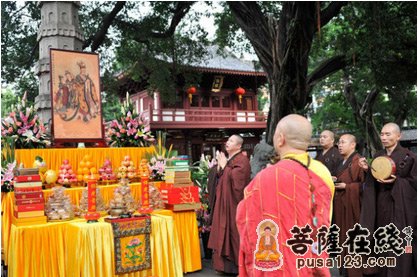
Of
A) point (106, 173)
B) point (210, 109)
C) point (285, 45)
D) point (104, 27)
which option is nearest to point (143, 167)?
point (106, 173)

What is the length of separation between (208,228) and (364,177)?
2.12 m

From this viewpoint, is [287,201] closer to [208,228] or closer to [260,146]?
[208,228]

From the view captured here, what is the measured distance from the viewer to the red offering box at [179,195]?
4.62 meters

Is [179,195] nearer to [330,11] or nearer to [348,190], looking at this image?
[348,190]

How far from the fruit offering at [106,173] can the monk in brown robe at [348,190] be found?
2.46m

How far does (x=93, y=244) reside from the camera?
3.74 m

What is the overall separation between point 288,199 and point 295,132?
349mm

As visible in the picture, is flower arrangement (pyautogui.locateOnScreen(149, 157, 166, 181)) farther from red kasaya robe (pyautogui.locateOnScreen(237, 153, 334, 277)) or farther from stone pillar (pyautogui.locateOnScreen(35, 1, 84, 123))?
red kasaya robe (pyautogui.locateOnScreen(237, 153, 334, 277))

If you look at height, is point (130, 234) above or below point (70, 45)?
below

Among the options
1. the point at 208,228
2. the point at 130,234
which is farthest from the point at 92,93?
the point at 208,228

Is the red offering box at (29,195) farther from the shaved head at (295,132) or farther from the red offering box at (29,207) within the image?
the shaved head at (295,132)

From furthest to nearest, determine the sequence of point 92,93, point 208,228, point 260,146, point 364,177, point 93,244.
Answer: point 260,146
point 208,228
point 92,93
point 364,177
point 93,244

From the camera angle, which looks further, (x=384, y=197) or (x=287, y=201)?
(x=384, y=197)

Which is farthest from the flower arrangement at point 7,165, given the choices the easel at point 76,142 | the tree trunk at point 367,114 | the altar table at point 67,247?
the tree trunk at point 367,114
